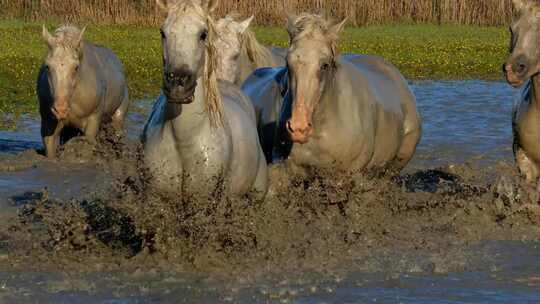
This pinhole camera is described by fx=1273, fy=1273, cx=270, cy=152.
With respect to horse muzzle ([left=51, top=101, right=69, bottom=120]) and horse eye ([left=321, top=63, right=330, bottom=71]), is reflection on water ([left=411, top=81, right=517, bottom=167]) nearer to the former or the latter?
horse muzzle ([left=51, top=101, right=69, bottom=120])

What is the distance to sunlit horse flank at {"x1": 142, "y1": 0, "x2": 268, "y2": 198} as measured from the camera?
7355 mm

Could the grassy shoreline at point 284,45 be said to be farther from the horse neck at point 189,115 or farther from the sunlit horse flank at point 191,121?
the horse neck at point 189,115

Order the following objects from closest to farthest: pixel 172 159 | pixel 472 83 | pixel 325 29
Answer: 1. pixel 172 159
2. pixel 325 29
3. pixel 472 83

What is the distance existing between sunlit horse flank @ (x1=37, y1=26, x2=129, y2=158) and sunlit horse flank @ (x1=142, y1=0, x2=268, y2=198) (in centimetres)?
565

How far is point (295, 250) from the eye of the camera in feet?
28.4

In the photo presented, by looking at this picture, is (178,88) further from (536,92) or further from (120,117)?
(120,117)

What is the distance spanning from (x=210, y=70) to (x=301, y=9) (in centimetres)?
2984

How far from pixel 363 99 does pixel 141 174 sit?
2566 millimetres

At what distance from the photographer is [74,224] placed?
8.52 m

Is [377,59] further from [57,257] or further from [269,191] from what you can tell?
[57,257]

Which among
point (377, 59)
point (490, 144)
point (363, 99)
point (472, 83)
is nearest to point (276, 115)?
point (363, 99)

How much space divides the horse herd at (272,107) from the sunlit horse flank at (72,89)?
5cm

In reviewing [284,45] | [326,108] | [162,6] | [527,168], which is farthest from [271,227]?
[284,45]

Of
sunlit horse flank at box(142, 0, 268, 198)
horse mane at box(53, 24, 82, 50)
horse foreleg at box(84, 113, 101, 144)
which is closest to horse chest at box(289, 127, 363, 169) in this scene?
sunlit horse flank at box(142, 0, 268, 198)
